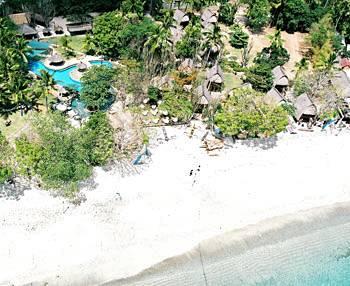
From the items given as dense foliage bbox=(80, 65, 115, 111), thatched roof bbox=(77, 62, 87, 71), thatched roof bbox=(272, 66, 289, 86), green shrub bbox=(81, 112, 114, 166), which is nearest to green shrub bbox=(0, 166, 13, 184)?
green shrub bbox=(81, 112, 114, 166)

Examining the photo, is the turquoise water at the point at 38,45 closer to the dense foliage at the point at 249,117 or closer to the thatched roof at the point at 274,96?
the dense foliage at the point at 249,117

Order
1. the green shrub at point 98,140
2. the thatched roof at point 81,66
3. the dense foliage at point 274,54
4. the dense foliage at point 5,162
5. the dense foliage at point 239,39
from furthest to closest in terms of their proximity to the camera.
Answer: the dense foliage at point 239,39 < the dense foliage at point 274,54 < the thatched roof at point 81,66 < the green shrub at point 98,140 < the dense foliage at point 5,162

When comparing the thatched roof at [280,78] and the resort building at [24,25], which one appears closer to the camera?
the thatched roof at [280,78]

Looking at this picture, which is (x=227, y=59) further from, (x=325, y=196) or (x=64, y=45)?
(x=325, y=196)

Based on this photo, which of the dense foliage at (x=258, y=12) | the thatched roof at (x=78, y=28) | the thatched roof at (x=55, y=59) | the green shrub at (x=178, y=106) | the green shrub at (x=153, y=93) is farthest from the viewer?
the dense foliage at (x=258, y=12)

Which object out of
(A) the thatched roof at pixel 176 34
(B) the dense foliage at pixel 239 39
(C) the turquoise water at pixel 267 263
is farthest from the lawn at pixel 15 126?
(B) the dense foliage at pixel 239 39

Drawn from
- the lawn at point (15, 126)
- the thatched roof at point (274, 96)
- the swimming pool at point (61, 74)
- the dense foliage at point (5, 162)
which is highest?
the thatched roof at point (274, 96)

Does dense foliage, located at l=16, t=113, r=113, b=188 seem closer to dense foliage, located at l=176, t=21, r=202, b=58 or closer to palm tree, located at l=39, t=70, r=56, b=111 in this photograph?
palm tree, located at l=39, t=70, r=56, b=111

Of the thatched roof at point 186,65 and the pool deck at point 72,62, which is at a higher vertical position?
the thatched roof at point 186,65
